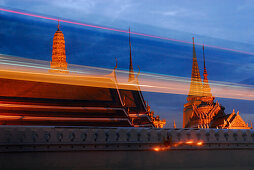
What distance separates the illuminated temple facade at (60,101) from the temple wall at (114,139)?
400 centimetres

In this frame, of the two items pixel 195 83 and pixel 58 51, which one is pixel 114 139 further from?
pixel 195 83

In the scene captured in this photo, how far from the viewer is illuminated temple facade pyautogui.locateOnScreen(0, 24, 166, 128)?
17.6m

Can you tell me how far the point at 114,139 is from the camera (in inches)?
548

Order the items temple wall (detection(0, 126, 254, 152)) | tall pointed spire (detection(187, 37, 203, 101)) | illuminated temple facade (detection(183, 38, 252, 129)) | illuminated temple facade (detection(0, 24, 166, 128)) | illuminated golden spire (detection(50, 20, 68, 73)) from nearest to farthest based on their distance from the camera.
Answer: temple wall (detection(0, 126, 254, 152)), illuminated temple facade (detection(0, 24, 166, 128)), illuminated golden spire (detection(50, 20, 68, 73)), illuminated temple facade (detection(183, 38, 252, 129)), tall pointed spire (detection(187, 37, 203, 101))

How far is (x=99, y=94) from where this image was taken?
2097 centimetres

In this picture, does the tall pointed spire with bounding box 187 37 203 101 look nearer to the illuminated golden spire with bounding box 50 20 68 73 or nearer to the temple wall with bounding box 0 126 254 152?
the illuminated golden spire with bounding box 50 20 68 73

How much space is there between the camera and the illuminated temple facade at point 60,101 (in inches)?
691

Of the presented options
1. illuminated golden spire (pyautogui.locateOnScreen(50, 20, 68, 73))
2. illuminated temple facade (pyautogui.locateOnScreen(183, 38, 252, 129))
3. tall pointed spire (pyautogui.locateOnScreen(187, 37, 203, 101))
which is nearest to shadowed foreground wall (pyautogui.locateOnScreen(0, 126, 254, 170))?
illuminated golden spire (pyautogui.locateOnScreen(50, 20, 68, 73))

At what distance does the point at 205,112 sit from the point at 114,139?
34.1m

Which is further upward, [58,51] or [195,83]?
[195,83]

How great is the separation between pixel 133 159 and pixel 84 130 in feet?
7.56

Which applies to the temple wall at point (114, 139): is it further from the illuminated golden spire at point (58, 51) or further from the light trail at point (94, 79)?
the illuminated golden spire at point (58, 51)

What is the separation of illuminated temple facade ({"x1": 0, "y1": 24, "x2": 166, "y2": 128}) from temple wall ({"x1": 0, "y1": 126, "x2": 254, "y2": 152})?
4005 millimetres

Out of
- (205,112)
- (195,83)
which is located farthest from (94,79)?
(195,83)
